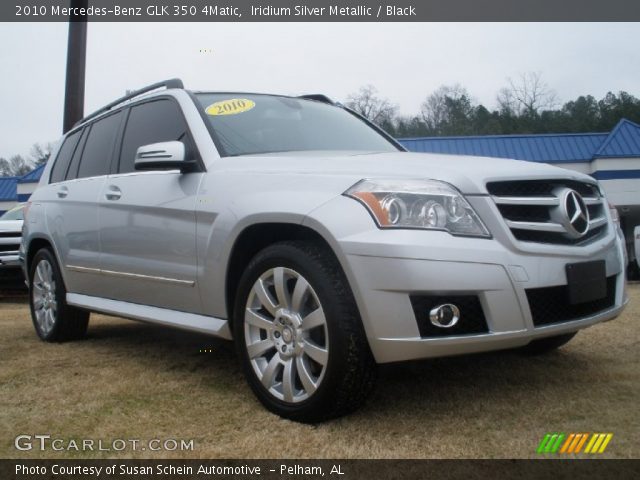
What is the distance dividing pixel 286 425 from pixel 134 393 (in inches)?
39.6

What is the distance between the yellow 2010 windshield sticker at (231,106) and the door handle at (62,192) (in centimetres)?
169

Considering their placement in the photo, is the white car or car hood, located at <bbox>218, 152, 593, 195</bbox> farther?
the white car

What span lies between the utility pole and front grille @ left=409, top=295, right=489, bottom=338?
9964 mm

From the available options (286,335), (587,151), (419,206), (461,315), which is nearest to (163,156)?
(286,335)

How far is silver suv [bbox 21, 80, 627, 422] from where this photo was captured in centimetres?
238

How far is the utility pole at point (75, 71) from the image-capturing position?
1084 centimetres

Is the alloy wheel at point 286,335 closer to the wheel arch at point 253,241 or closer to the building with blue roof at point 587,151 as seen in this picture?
the wheel arch at point 253,241

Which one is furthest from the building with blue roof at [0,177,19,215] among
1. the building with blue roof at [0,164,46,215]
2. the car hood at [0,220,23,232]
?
the car hood at [0,220,23,232]

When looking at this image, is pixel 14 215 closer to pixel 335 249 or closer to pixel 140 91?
pixel 140 91

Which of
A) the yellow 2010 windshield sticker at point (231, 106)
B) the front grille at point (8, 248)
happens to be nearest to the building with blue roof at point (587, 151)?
the front grille at point (8, 248)

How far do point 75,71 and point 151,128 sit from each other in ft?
26.1

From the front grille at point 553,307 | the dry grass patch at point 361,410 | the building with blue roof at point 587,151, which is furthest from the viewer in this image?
the building with blue roof at point 587,151

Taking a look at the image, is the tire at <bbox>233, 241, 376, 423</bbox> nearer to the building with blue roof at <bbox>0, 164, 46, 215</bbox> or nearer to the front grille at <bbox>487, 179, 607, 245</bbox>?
the front grille at <bbox>487, 179, 607, 245</bbox>

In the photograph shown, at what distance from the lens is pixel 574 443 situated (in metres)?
2.28
